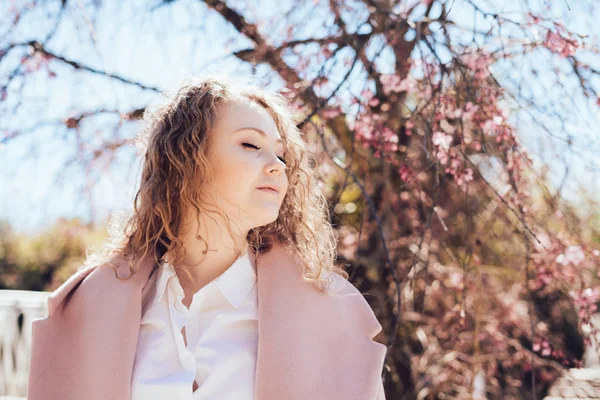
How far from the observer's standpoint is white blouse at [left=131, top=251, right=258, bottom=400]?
3.72 feet

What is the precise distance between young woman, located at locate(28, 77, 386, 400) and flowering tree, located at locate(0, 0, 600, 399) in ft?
1.20

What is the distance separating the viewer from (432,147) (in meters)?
1.64

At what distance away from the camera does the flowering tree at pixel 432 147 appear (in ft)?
5.33

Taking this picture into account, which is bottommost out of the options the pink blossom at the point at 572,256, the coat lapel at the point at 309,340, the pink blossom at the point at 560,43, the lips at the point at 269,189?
the coat lapel at the point at 309,340

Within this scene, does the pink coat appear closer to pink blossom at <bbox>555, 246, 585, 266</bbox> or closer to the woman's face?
the woman's face

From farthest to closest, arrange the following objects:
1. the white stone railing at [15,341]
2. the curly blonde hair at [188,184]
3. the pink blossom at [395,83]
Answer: the white stone railing at [15,341] < the pink blossom at [395,83] < the curly blonde hair at [188,184]

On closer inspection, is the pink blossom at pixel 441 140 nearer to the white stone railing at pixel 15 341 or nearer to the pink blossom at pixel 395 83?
the pink blossom at pixel 395 83

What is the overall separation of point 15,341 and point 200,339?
8.32 ft

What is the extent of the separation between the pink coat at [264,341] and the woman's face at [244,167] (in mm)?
148

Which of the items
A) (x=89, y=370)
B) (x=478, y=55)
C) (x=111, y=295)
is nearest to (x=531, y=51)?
(x=478, y=55)

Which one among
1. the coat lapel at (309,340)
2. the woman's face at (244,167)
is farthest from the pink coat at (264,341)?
the woman's face at (244,167)

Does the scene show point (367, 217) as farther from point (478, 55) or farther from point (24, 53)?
point (24, 53)

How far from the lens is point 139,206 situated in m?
1.40

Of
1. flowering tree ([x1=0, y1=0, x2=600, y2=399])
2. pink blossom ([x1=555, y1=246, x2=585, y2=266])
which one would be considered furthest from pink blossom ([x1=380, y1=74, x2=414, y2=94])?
pink blossom ([x1=555, y1=246, x2=585, y2=266])
